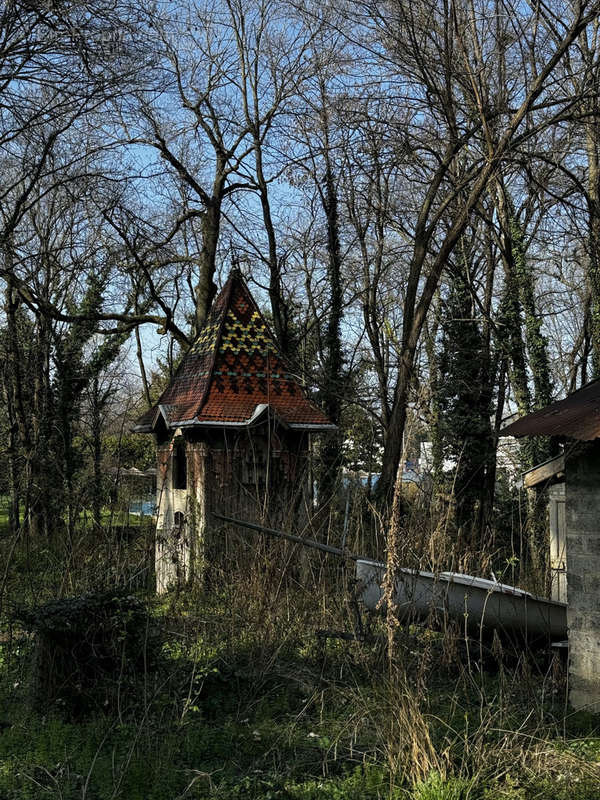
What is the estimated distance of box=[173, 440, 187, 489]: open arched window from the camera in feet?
47.9

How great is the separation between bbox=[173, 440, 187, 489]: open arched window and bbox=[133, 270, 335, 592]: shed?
2 cm

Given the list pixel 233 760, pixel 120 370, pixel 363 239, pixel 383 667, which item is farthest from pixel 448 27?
pixel 120 370

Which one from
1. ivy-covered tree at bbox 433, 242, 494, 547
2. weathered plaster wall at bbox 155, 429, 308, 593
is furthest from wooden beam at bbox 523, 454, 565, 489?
ivy-covered tree at bbox 433, 242, 494, 547

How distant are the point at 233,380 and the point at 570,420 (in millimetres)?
7791

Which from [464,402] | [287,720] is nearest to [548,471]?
[287,720]

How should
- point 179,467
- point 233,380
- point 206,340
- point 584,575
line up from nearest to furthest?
point 584,575 < point 233,380 < point 179,467 < point 206,340

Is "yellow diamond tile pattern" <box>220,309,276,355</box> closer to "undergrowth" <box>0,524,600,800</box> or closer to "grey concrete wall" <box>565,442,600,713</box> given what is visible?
"undergrowth" <box>0,524,600,800</box>

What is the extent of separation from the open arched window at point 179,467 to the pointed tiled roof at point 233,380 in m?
0.64

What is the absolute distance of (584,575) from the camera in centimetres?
773

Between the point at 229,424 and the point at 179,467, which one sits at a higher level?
the point at 229,424

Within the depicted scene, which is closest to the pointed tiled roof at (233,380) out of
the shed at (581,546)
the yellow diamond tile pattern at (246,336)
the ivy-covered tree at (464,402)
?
the yellow diamond tile pattern at (246,336)

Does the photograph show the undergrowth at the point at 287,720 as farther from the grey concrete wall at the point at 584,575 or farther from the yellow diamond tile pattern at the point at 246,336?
the yellow diamond tile pattern at the point at 246,336

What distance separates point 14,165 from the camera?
19.2 m

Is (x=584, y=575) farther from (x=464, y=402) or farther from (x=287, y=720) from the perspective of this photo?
(x=464, y=402)
